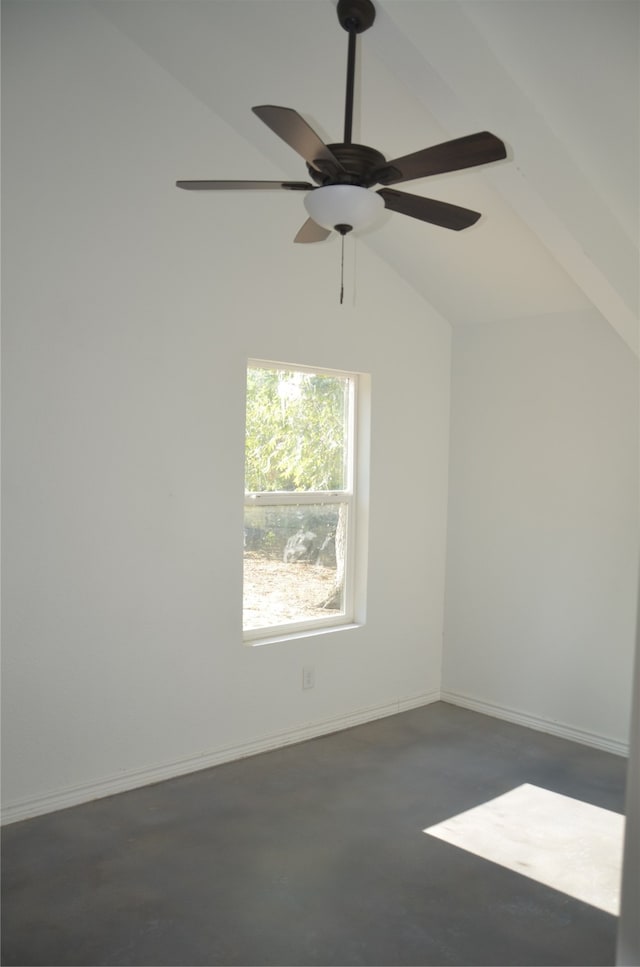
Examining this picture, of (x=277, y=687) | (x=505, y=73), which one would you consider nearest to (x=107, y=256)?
(x=505, y=73)

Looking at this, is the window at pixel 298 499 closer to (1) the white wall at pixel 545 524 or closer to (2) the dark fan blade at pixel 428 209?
(1) the white wall at pixel 545 524

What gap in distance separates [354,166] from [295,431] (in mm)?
2045

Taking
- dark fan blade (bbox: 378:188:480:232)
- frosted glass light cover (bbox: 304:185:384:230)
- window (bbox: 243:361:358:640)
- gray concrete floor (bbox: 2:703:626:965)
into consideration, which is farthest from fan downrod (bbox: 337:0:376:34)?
gray concrete floor (bbox: 2:703:626:965)

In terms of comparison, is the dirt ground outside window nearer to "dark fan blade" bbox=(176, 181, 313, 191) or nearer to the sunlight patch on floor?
the sunlight patch on floor

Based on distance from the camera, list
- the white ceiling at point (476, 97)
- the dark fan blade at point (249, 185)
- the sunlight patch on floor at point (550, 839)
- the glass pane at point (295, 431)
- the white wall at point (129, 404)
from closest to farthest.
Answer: the dark fan blade at point (249, 185) < the white ceiling at point (476, 97) < the sunlight patch on floor at point (550, 839) < the white wall at point (129, 404) < the glass pane at point (295, 431)

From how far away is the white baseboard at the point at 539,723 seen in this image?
13.2ft

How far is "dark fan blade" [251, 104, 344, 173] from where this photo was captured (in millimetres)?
1982

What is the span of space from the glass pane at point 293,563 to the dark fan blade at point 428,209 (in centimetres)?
191

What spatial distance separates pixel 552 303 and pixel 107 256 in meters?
2.47

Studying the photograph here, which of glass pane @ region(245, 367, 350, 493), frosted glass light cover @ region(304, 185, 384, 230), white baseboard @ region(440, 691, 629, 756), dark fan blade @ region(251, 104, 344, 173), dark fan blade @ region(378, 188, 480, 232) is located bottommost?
white baseboard @ region(440, 691, 629, 756)

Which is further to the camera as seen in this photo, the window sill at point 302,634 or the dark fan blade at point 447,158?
the window sill at point 302,634

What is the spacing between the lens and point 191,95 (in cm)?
353

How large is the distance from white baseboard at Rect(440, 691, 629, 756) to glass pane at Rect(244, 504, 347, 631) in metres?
A: 1.05

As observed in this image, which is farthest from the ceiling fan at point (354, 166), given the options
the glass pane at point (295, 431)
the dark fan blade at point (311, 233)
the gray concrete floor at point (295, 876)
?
the gray concrete floor at point (295, 876)
